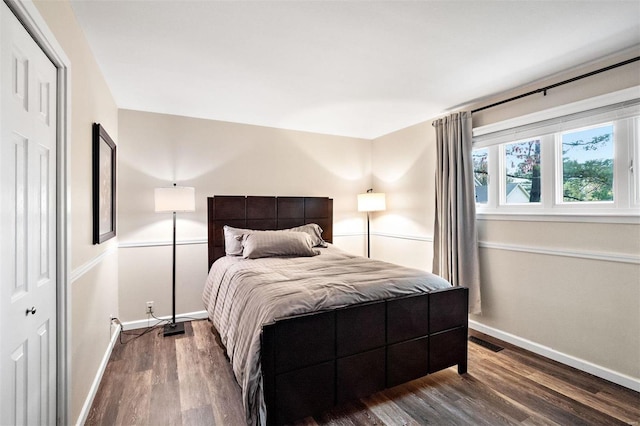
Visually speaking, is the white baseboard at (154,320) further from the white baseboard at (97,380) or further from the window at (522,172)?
the window at (522,172)

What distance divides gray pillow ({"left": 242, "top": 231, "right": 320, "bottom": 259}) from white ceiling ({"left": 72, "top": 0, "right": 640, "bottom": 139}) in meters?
1.42

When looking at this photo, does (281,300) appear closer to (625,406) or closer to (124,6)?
(124,6)

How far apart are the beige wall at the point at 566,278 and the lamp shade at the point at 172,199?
9.32ft

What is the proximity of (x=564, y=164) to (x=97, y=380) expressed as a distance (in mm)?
4104

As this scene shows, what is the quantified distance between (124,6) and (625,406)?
3963 mm

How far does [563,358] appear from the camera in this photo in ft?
8.57

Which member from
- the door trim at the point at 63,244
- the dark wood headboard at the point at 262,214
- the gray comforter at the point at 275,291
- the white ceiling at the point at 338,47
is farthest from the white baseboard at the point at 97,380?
the white ceiling at the point at 338,47

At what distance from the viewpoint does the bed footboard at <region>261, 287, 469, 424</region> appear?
5.76 feet

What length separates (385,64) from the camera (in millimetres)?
2441

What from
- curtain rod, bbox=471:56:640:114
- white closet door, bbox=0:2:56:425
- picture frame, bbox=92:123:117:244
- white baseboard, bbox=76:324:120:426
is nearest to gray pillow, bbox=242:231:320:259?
picture frame, bbox=92:123:117:244

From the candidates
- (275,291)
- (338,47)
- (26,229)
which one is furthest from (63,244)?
(338,47)

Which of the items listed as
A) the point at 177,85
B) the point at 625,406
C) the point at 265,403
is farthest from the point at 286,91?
the point at 625,406

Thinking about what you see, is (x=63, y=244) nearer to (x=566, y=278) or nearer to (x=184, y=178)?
(x=184, y=178)

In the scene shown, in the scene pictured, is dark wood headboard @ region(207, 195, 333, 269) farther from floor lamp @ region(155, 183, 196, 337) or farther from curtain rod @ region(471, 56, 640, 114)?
curtain rod @ region(471, 56, 640, 114)
